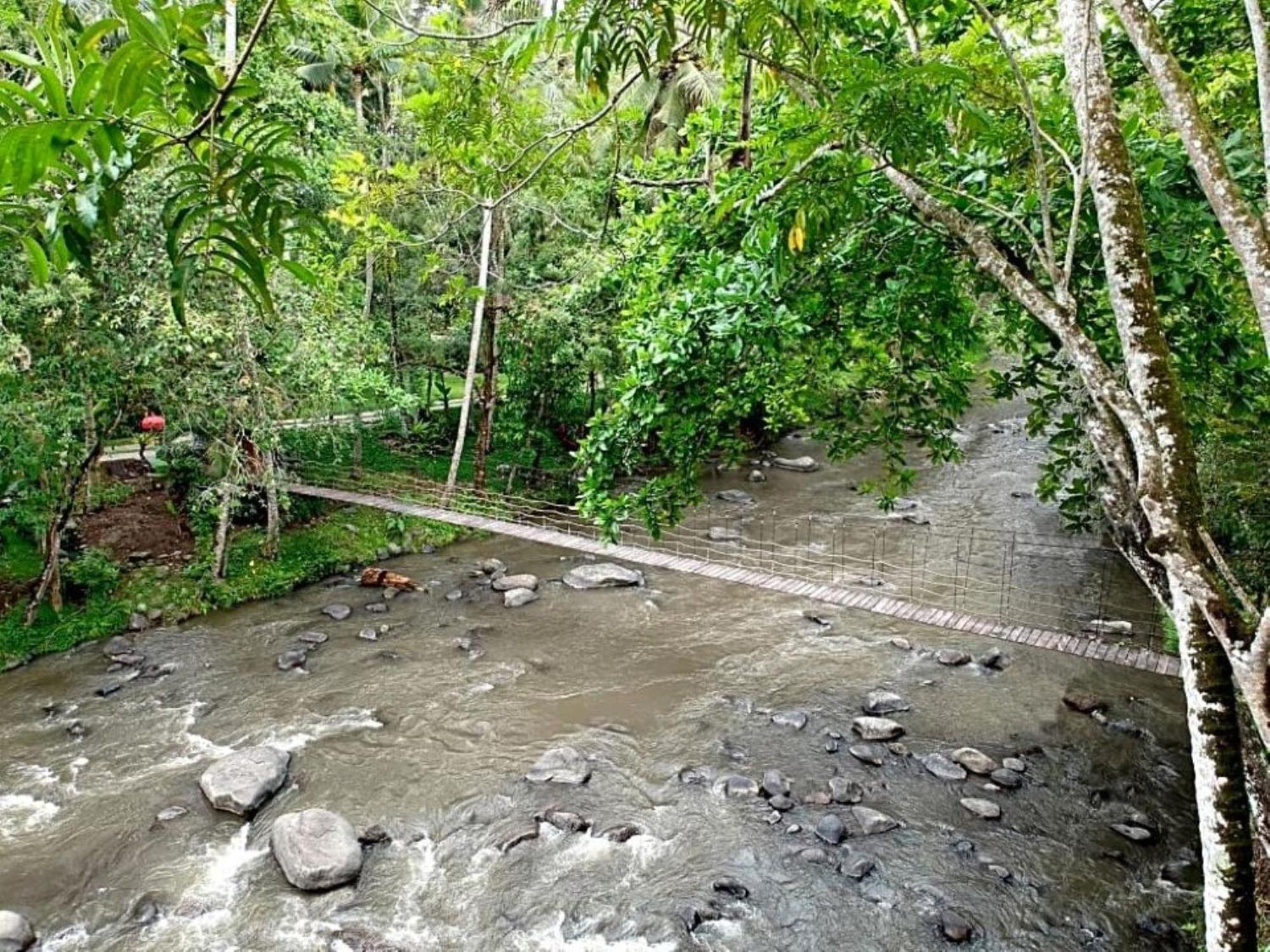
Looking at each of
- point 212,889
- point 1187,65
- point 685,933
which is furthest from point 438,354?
point 1187,65

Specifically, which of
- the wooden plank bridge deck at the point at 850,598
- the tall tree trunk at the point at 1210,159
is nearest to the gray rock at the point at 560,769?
the wooden plank bridge deck at the point at 850,598

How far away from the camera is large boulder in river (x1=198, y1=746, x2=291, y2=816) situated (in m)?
5.86

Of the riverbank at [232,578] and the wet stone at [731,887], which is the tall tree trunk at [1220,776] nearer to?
the wet stone at [731,887]

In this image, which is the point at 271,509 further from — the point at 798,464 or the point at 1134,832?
the point at 1134,832

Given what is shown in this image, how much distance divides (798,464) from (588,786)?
963 cm

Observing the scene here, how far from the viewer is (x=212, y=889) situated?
5164 millimetres

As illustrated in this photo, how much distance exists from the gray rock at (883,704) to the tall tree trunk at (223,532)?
661 cm

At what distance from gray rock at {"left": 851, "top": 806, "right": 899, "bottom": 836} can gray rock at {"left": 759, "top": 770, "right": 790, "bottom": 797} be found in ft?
1.61

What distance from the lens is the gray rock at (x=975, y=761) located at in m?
6.25

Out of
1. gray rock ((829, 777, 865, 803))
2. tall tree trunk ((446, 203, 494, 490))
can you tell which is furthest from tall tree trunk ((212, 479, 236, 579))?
gray rock ((829, 777, 865, 803))

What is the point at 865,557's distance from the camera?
1042 cm

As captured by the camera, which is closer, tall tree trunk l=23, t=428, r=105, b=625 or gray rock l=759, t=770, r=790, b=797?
gray rock l=759, t=770, r=790, b=797

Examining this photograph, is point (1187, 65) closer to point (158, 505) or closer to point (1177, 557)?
point (1177, 557)

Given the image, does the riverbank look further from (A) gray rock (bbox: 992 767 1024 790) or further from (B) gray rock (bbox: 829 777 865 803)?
(A) gray rock (bbox: 992 767 1024 790)
